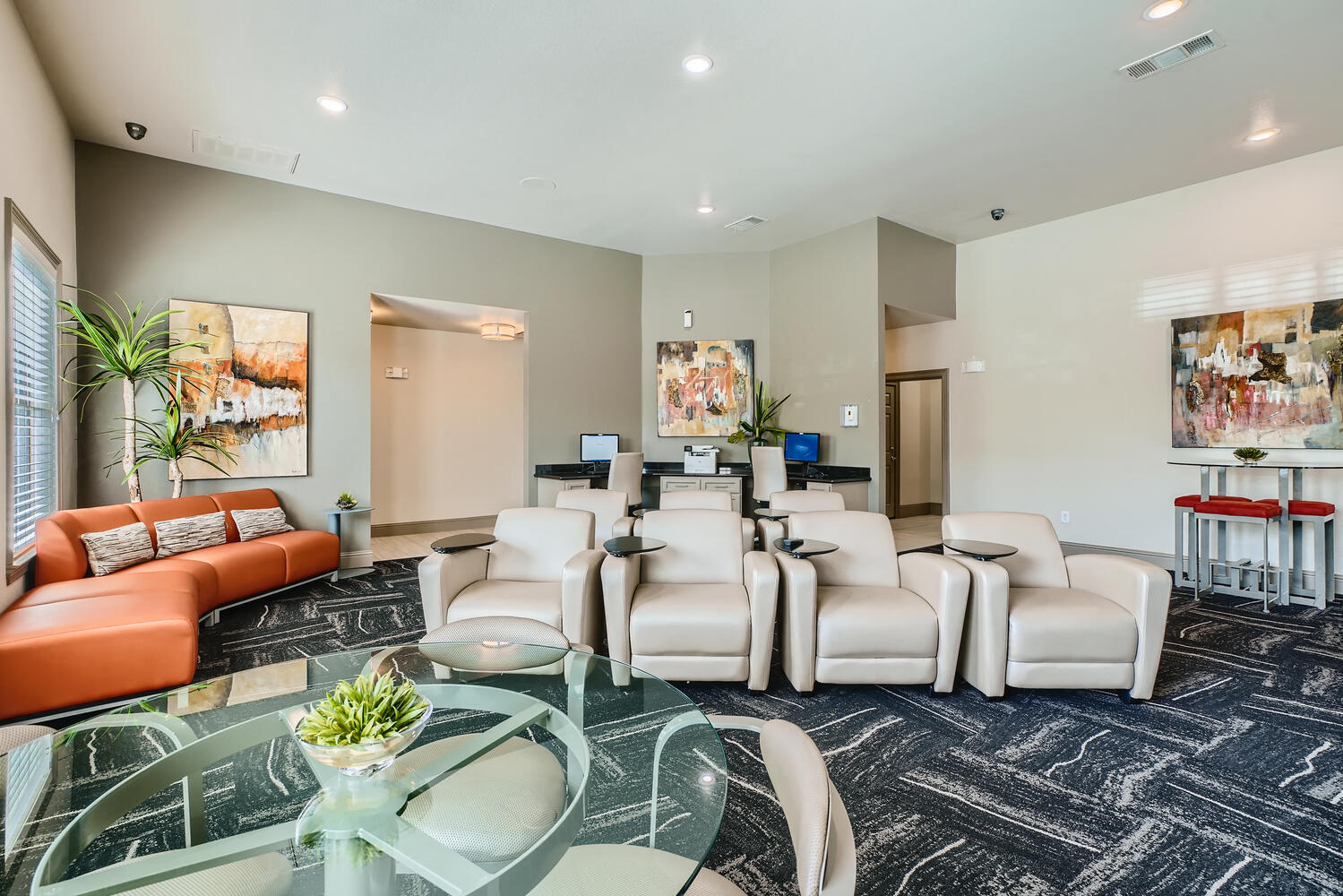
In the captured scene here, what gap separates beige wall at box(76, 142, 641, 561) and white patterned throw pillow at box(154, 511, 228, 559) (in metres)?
0.84

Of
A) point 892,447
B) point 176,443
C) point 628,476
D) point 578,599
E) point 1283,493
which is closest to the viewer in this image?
point 578,599

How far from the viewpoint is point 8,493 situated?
129 inches

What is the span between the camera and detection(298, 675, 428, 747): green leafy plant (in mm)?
1111

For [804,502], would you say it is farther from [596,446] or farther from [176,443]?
[176,443]

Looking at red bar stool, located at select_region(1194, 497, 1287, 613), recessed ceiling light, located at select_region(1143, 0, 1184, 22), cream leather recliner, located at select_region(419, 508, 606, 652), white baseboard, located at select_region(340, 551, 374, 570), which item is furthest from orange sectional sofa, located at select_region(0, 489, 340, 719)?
red bar stool, located at select_region(1194, 497, 1287, 613)

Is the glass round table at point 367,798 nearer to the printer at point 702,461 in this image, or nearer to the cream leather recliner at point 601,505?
the cream leather recliner at point 601,505

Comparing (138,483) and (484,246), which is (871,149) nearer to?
(484,246)

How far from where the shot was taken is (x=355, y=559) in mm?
5762

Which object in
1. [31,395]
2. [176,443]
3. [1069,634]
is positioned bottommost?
[1069,634]

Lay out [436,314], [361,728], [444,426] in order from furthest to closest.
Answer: [444,426], [436,314], [361,728]

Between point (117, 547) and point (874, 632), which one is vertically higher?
point (117, 547)

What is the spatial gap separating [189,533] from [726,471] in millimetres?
4788

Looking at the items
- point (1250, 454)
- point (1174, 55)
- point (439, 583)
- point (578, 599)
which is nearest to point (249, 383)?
point (439, 583)

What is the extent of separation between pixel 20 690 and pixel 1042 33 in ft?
19.4
